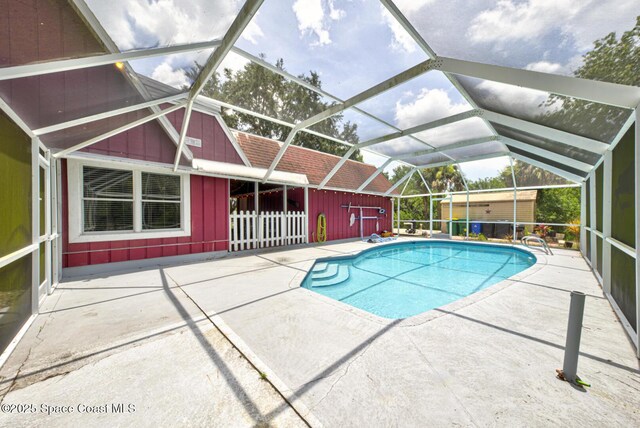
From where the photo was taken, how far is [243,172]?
7.42m

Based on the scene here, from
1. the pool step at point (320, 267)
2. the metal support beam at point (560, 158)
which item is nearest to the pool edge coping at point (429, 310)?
the pool step at point (320, 267)

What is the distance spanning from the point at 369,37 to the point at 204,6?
85.6 inches

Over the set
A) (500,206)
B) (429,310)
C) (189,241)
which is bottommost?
(429,310)

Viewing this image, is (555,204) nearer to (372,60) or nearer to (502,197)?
(502,197)

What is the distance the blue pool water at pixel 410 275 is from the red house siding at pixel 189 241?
335 cm

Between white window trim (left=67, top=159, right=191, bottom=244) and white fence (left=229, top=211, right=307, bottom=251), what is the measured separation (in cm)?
148

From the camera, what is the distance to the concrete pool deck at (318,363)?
60.6 inches

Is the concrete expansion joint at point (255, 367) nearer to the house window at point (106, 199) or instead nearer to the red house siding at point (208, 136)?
the house window at point (106, 199)

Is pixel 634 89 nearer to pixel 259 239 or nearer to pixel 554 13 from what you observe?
pixel 554 13

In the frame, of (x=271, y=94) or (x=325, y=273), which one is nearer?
(x=271, y=94)

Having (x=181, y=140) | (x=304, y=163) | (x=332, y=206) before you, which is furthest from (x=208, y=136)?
(x=332, y=206)

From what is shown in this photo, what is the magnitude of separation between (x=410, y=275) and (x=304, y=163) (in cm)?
645

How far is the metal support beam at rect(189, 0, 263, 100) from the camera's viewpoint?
2585 mm

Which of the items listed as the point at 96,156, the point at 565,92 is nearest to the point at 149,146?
the point at 96,156
